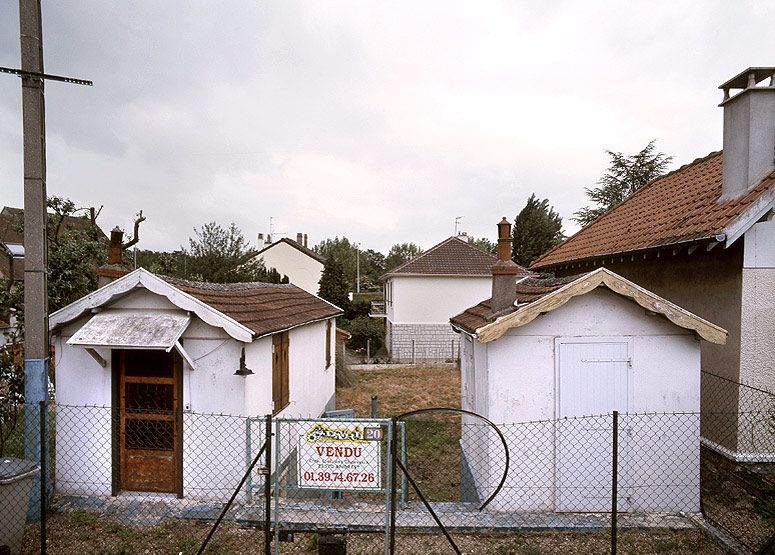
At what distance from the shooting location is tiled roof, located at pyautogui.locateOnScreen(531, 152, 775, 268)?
724 cm

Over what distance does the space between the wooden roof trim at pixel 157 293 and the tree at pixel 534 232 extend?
3727cm

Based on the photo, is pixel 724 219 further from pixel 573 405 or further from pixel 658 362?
pixel 573 405

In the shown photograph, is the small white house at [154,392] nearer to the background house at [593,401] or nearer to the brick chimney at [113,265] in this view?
the brick chimney at [113,265]

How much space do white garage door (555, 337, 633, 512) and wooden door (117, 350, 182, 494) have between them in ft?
17.6

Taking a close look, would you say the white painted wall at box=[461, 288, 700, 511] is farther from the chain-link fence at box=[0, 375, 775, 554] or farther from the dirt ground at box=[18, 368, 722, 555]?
the dirt ground at box=[18, 368, 722, 555]

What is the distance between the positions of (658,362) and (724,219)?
2.35 metres

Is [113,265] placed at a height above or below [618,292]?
above

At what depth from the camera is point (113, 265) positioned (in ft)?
25.9

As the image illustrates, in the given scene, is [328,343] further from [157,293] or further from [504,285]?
[504,285]

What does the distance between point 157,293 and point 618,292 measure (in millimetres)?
6282

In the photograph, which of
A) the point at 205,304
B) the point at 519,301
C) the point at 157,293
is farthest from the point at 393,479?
the point at 157,293

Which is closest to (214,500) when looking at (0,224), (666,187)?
(666,187)

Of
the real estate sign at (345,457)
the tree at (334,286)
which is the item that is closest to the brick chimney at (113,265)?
the real estate sign at (345,457)

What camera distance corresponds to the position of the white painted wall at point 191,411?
6.93m
